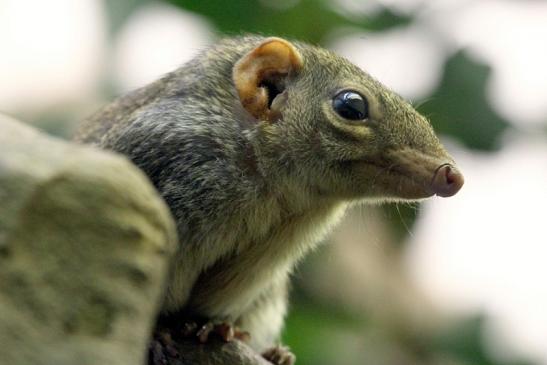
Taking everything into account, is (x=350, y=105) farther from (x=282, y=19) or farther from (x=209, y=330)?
(x=282, y=19)

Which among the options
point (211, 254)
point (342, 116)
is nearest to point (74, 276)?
point (211, 254)

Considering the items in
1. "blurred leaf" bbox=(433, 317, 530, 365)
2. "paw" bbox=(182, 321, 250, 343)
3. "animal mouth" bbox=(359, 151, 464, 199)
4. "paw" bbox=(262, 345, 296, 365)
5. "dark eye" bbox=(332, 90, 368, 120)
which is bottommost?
"blurred leaf" bbox=(433, 317, 530, 365)

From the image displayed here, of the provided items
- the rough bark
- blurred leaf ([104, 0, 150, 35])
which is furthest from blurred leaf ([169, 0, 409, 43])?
the rough bark

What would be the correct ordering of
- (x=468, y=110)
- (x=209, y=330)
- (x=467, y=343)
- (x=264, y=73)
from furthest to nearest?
1. (x=467, y=343)
2. (x=468, y=110)
3. (x=264, y=73)
4. (x=209, y=330)

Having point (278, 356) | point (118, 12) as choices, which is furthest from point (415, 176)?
point (118, 12)

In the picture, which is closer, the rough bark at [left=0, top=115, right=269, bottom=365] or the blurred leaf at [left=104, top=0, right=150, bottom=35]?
the rough bark at [left=0, top=115, right=269, bottom=365]

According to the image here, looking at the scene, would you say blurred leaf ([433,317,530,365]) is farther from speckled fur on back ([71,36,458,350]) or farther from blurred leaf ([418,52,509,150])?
speckled fur on back ([71,36,458,350])

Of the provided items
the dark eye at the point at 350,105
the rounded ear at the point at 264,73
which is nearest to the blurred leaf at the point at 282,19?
the rounded ear at the point at 264,73
